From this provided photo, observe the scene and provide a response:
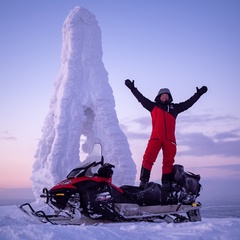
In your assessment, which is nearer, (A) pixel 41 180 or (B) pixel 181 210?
(B) pixel 181 210

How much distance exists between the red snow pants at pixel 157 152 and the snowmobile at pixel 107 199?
159mm

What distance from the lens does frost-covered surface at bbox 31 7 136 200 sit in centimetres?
1513

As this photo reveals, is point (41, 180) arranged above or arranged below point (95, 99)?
below

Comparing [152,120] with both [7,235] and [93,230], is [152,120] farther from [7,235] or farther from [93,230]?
[7,235]

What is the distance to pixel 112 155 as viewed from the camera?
1561 centimetres

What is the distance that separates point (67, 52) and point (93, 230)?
657 inches

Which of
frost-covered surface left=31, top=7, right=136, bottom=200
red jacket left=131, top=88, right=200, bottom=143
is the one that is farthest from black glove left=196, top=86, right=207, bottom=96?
frost-covered surface left=31, top=7, right=136, bottom=200

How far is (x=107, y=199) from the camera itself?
3.98m

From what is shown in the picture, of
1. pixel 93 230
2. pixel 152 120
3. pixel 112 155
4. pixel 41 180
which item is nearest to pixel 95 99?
pixel 112 155

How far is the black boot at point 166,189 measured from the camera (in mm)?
4327

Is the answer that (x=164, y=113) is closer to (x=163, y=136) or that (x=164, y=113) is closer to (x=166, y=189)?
(x=163, y=136)

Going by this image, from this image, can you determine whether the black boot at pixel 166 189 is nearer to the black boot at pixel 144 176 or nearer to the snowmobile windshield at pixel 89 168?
the black boot at pixel 144 176

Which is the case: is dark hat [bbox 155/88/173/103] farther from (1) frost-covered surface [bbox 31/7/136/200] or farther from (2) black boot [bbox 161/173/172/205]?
(1) frost-covered surface [bbox 31/7/136/200]

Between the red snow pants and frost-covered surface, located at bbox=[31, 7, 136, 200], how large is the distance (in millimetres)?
10634
